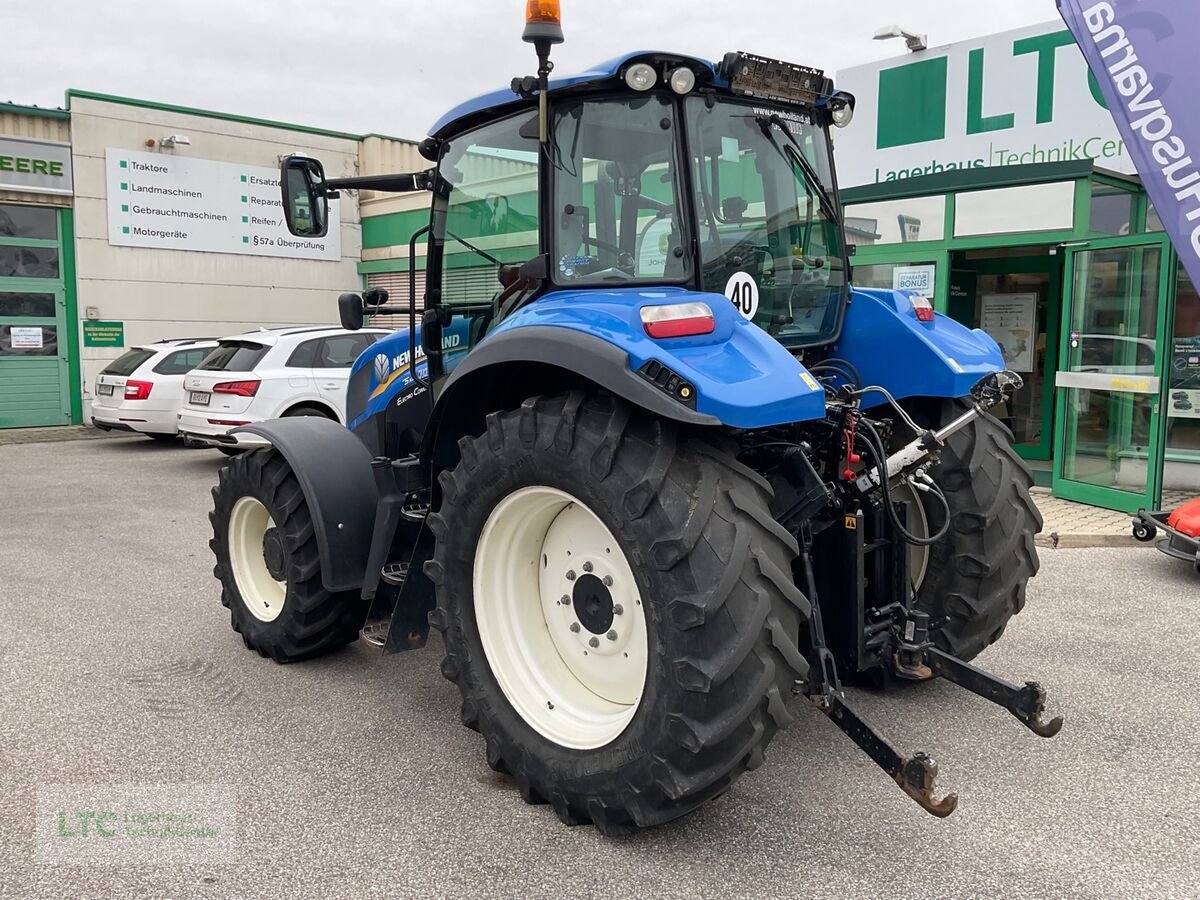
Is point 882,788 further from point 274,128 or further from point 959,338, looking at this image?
point 274,128

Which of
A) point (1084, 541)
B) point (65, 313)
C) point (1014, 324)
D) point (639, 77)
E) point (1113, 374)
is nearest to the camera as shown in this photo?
point (639, 77)

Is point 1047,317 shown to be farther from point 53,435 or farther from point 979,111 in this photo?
point 53,435

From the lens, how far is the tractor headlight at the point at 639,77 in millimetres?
3154

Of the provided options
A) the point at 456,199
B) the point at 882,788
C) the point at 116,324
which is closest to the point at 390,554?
the point at 456,199

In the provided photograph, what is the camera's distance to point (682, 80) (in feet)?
10.5

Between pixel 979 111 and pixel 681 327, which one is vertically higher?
pixel 979 111

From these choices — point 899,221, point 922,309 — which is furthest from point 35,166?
point 922,309

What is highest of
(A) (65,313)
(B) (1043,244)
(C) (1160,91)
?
(C) (1160,91)

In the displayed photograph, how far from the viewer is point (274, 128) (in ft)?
59.6

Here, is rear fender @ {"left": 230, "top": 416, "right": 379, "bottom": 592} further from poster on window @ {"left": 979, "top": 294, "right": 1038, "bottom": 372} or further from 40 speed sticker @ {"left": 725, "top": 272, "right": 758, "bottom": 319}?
poster on window @ {"left": 979, "top": 294, "right": 1038, "bottom": 372}

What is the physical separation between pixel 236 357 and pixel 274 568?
7162 mm

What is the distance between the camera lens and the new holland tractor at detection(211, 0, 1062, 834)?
2803mm

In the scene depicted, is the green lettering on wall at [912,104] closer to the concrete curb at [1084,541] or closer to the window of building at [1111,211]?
the window of building at [1111,211]

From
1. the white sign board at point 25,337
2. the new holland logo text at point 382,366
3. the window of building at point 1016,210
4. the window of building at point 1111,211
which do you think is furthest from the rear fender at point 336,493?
the white sign board at point 25,337
